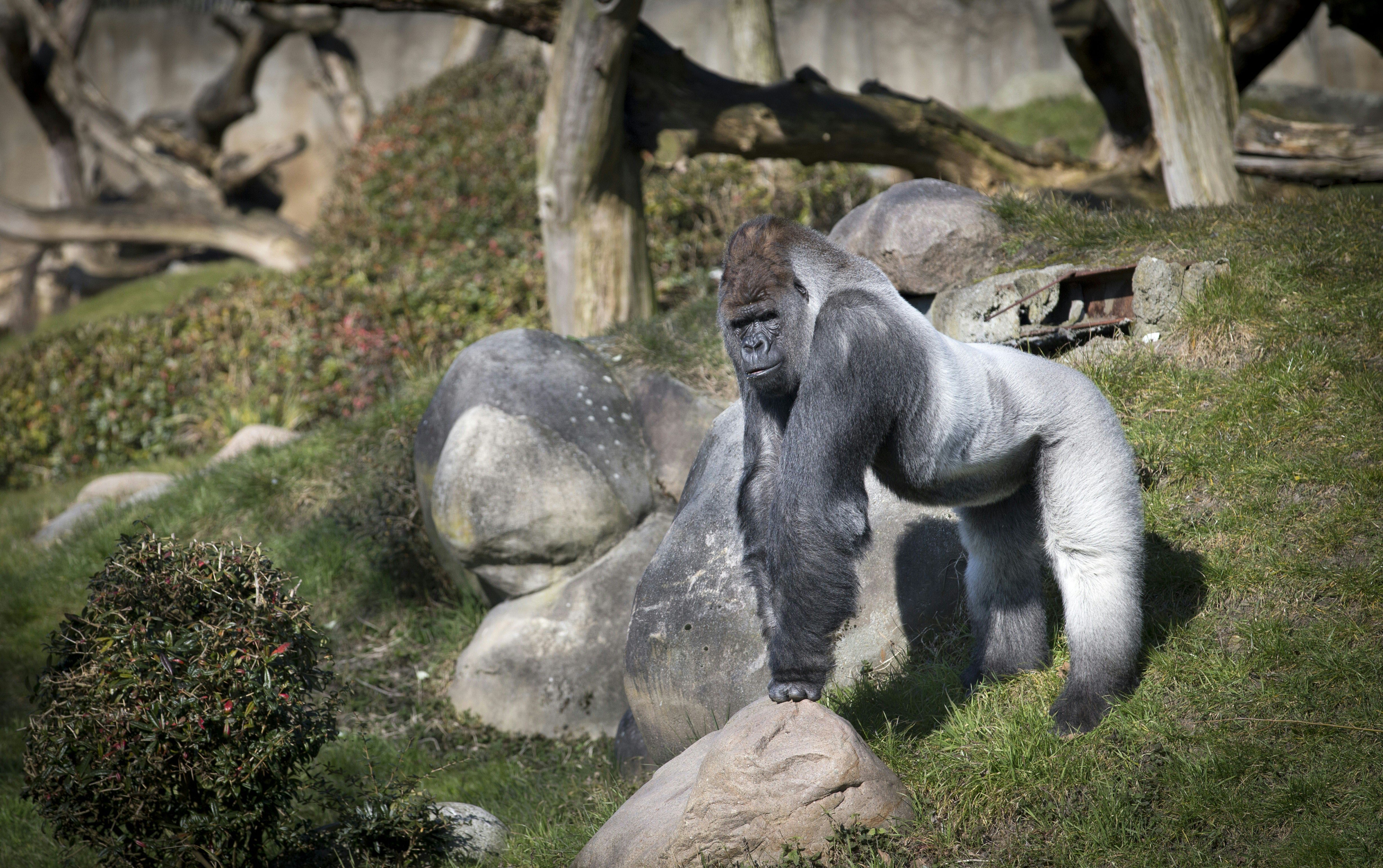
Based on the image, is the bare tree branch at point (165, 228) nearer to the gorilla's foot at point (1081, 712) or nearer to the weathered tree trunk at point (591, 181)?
the weathered tree trunk at point (591, 181)

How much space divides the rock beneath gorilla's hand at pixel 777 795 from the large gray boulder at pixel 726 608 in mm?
1075

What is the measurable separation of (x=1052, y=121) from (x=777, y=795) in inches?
504

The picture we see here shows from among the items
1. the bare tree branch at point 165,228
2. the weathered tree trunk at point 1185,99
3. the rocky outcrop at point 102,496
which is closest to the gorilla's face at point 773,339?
the weathered tree trunk at point 1185,99

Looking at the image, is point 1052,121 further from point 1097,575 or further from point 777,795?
point 777,795

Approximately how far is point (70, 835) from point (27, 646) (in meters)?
3.20

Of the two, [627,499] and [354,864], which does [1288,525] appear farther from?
[354,864]

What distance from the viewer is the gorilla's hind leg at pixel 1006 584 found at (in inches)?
138

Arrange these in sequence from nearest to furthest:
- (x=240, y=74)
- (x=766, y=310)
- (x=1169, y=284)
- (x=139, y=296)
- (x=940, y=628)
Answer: (x=766, y=310) < (x=940, y=628) < (x=1169, y=284) < (x=139, y=296) < (x=240, y=74)

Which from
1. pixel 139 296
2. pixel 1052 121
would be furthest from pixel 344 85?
pixel 1052 121

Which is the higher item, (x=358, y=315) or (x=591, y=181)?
(x=591, y=181)

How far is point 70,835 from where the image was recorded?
3.33 metres

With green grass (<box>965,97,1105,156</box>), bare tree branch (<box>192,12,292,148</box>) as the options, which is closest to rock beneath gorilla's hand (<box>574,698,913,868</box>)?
green grass (<box>965,97,1105,156</box>)

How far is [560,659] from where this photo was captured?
17.3 ft

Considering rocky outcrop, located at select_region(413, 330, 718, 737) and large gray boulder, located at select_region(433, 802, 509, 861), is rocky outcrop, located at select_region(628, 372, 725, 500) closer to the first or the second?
rocky outcrop, located at select_region(413, 330, 718, 737)
